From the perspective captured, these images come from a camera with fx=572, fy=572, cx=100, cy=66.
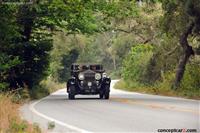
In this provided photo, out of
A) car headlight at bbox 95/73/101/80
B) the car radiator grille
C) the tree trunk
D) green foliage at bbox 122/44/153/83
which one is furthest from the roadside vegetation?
green foliage at bbox 122/44/153/83

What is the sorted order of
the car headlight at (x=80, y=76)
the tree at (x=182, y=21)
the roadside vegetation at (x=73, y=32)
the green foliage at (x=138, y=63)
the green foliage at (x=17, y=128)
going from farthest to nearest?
1. the green foliage at (x=138, y=63)
2. the tree at (x=182, y=21)
3. the car headlight at (x=80, y=76)
4. the roadside vegetation at (x=73, y=32)
5. the green foliage at (x=17, y=128)

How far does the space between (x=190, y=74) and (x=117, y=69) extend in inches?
3736

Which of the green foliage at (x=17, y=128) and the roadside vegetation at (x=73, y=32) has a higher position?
the roadside vegetation at (x=73, y=32)

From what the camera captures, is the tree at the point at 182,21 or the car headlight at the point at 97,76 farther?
the tree at the point at 182,21

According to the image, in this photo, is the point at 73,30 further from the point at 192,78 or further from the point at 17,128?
the point at 17,128

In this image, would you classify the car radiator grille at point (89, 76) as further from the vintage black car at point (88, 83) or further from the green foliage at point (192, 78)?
the green foliage at point (192, 78)

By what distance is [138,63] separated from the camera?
2258 inches

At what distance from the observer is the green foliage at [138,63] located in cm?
5562

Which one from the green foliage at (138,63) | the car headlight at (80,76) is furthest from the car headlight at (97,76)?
the green foliage at (138,63)

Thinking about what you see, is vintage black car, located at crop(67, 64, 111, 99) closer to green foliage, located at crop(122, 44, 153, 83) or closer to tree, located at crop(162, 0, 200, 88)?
tree, located at crop(162, 0, 200, 88)

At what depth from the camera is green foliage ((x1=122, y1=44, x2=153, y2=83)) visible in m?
55.6

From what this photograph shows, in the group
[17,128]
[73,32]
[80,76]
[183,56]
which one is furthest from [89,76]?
[17,128]

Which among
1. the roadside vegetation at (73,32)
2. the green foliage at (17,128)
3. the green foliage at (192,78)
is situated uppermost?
the roadside vegetation at (73,32)

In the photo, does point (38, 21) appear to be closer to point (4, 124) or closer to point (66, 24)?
point (66, 24)
